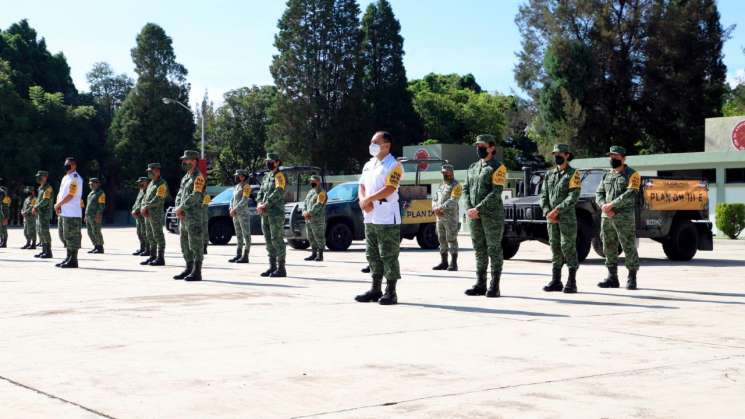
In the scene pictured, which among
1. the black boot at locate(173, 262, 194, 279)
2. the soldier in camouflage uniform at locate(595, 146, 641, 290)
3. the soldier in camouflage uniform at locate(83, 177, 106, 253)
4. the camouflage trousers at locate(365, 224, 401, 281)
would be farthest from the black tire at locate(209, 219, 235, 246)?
the camouflage trousers at locate(365, 224, 401, 281)

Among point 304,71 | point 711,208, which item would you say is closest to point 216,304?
point 711,208

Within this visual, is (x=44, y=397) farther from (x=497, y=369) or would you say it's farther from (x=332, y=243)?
(x=332, y=243)

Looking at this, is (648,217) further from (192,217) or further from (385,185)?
(385,185)

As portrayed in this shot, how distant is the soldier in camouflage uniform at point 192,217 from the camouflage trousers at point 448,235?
4375 millimetres

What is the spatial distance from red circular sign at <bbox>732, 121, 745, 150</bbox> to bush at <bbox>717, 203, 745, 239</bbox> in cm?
595

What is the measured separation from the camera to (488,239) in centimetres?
1102

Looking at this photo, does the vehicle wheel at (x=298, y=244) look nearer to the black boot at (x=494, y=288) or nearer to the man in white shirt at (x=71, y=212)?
the man in white shirt at (x=71, y=212)

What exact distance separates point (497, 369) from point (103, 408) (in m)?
2.62

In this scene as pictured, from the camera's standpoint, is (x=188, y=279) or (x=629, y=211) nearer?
(x=629, y=211)

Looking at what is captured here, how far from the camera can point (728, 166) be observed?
33.0 m

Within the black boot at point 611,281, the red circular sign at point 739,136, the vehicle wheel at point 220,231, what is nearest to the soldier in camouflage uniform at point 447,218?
the black boot at point 611,281

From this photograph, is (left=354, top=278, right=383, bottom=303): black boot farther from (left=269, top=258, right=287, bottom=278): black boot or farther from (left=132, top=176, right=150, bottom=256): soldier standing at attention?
(left=132, top=176, right=150, bottom=256): soldier standing at attention

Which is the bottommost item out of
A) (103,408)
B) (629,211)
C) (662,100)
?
(103,408)

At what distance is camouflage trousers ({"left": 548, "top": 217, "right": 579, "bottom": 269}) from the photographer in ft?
38.4
